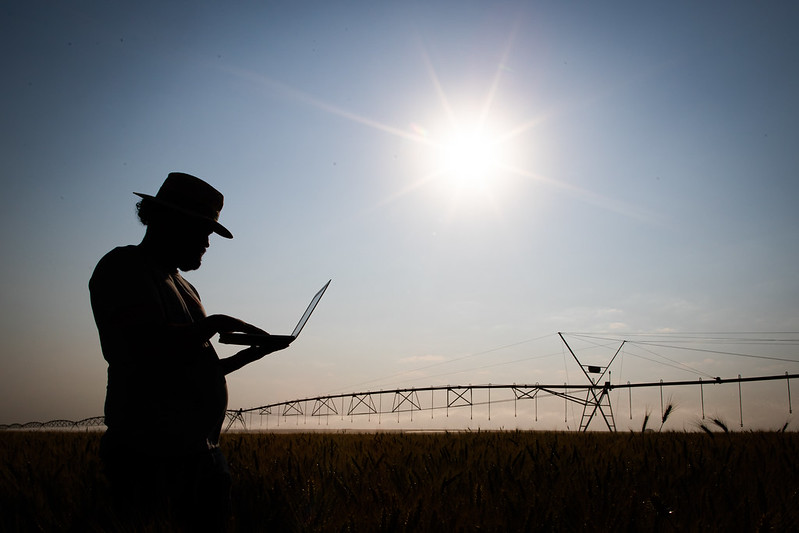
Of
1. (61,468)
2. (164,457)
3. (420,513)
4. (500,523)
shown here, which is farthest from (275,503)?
(61,468)

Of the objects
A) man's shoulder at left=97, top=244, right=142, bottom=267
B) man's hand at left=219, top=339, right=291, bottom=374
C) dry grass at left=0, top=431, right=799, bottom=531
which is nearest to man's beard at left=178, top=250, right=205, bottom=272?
man's shoulder at left=97, top=244, right=142, bottom=267

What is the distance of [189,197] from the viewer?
325 cm

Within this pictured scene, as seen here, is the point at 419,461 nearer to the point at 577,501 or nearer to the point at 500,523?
the point at 577,501

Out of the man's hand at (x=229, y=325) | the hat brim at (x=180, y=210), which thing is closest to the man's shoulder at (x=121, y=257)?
the hat brim at (x=180, y=210)

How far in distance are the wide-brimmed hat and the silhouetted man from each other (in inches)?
3.8

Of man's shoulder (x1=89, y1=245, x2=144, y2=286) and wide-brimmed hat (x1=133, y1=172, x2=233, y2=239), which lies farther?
wide-brimmed hat (x1=133, y1=172, x2=233, y2=239)

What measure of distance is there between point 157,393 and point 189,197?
1209 mm

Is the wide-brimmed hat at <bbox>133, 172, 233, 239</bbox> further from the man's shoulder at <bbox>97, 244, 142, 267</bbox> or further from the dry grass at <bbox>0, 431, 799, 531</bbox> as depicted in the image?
the dry grass at <bbox>0, 431, 799, 531</bbox>

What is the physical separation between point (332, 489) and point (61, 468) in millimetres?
2255

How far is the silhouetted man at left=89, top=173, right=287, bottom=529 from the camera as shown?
2693mm

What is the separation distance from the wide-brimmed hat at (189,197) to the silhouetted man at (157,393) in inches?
3.8

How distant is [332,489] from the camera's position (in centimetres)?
300

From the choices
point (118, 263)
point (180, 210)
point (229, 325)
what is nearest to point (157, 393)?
point (229, 325)

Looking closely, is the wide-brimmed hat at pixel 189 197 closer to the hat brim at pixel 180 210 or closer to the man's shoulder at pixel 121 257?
→ the hat brim at pixel 180 210
